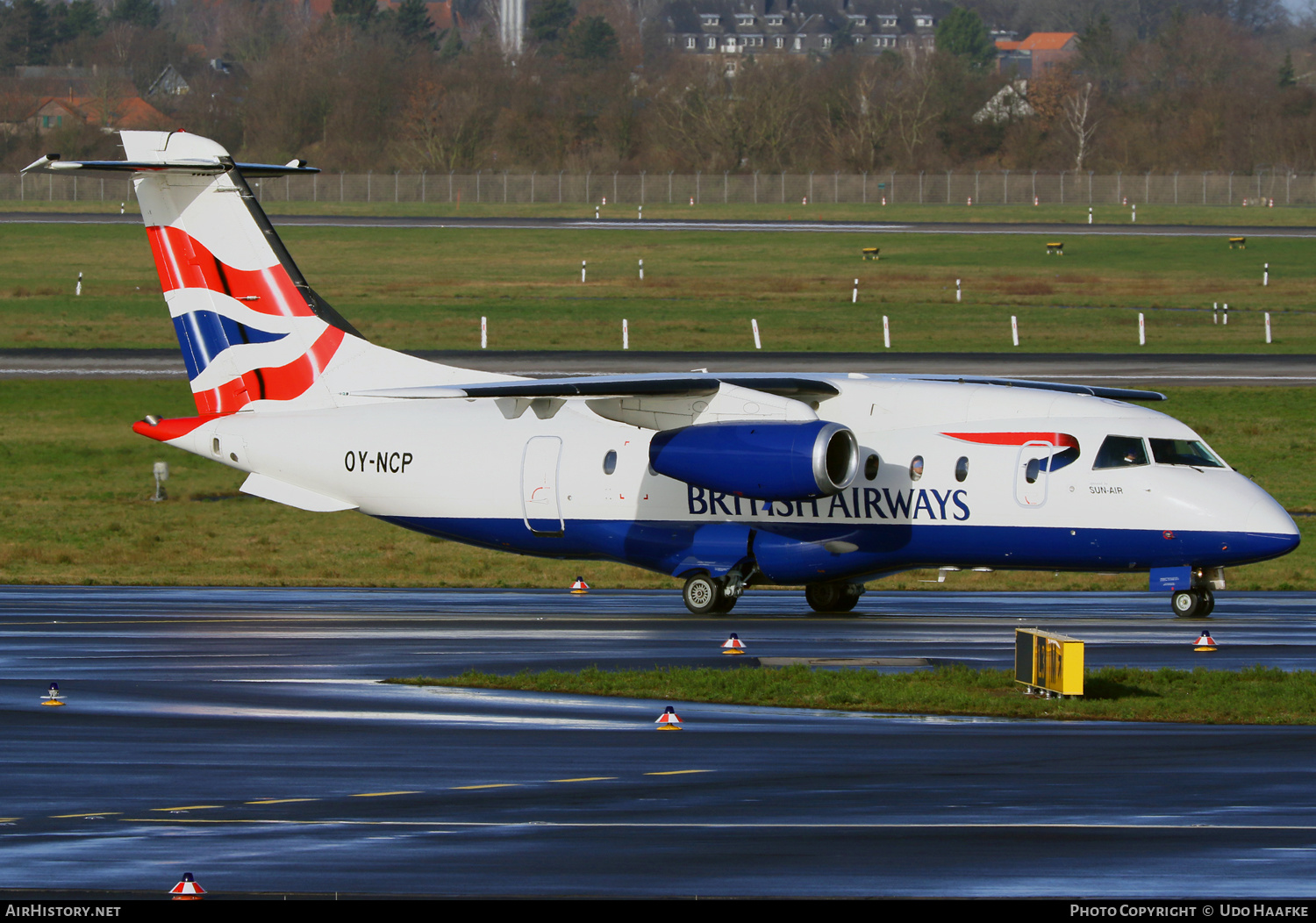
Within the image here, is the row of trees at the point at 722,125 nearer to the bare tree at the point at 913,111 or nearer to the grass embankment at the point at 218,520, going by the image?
the bare tree at the point at 913,111

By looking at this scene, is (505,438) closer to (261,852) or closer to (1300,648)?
(1300,648)

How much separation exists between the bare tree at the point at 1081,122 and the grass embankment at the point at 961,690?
439 ft

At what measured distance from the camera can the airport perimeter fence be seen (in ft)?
425

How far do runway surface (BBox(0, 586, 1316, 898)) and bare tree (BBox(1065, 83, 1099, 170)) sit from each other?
436 feet

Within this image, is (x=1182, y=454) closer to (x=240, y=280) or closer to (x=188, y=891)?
(x=240, y=280)

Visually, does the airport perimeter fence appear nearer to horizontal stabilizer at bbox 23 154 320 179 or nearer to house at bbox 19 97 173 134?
house at bbox 19 97 173 134

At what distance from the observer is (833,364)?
53.3 m

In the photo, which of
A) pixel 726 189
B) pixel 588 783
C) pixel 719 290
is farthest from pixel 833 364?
pixel 726 189

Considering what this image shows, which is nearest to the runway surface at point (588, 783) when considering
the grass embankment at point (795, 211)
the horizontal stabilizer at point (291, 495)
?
the horizontal stabilizer at point (291, 495)

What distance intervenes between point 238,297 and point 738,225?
82193mm

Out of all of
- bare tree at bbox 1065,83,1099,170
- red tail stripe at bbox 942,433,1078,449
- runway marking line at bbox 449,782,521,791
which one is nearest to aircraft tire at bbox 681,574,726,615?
red tail stripe at bbox 942,433,1078,449

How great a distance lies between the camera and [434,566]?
3691cm

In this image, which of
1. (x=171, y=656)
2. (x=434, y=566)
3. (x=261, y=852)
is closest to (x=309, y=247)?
(x=434, y=566)

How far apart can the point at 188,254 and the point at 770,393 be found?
33.5ft
